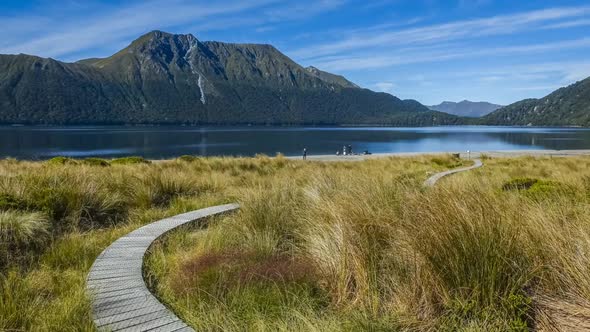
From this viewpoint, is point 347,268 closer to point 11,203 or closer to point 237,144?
point 11,203

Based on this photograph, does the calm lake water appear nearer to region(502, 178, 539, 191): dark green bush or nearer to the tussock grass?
region(502, 178, 539, 191): dark green bush

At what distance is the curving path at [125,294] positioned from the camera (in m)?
3.13

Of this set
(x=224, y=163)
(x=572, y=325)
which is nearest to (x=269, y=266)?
(x=572, y=325)

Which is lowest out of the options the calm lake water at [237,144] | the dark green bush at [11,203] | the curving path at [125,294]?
the calm lake water at [237,144]

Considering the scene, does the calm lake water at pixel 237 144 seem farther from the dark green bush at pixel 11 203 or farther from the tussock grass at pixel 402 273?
the tussock grass at pixel 402 273

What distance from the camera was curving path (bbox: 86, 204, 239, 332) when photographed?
313cm

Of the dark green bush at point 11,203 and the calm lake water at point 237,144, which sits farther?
the calm lake water at point 237,144

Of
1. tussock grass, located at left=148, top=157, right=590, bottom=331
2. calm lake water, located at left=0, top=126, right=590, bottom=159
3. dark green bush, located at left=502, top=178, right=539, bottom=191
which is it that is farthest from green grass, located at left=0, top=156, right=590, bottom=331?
calm lake water, located at left=0, top=126, right=590, bottom=159

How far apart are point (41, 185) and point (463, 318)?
293 inches

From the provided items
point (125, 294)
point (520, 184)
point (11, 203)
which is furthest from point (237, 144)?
point (125, 294)

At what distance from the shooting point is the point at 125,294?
369cm

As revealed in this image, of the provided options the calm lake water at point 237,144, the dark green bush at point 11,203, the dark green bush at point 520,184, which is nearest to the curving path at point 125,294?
the dark green bush at point 11,203

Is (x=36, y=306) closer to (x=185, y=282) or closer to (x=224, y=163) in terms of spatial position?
(x=185, y=282)

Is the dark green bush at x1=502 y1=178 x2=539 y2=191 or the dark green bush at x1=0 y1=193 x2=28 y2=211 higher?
the dark green bush at x1=0 y1=193 x2=28 y2=211
